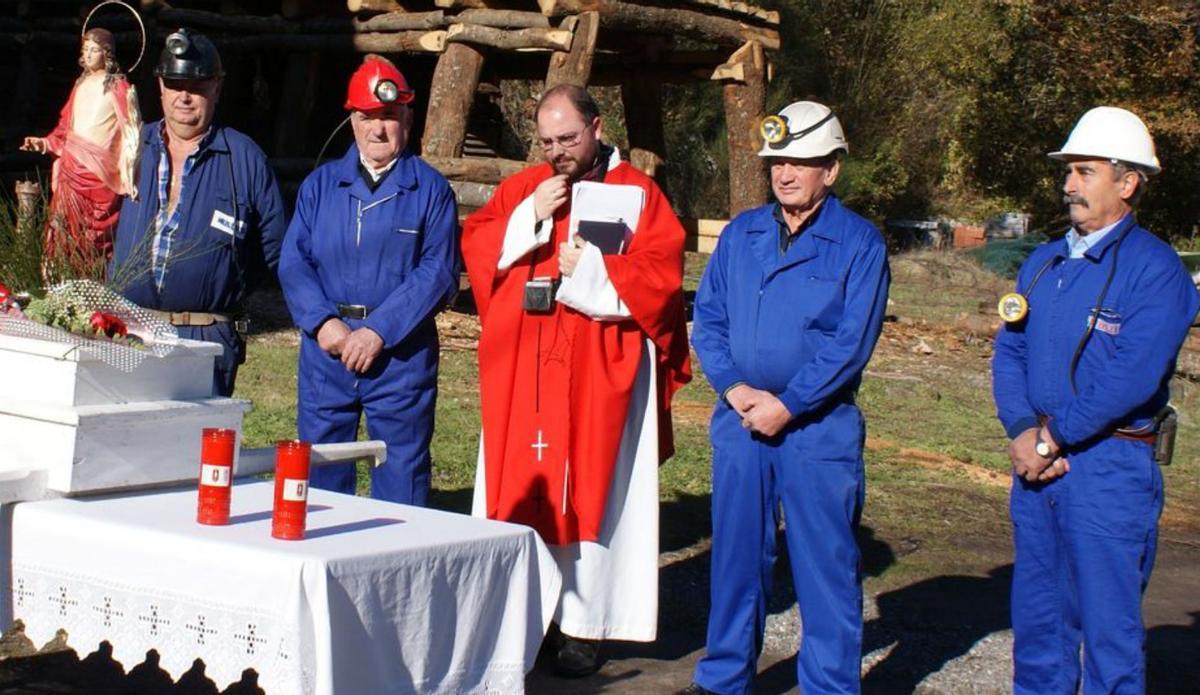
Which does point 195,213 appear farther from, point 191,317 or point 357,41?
point 357,41

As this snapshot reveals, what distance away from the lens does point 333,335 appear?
581 cm

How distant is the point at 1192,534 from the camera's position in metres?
9.09

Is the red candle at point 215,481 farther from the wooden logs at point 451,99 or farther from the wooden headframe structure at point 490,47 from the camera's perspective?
the wooden logs at point 451,99

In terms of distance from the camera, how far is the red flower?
170 inches

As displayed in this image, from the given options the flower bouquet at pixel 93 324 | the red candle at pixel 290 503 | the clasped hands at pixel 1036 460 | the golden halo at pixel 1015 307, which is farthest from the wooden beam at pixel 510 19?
the red candle at pixel 290 503

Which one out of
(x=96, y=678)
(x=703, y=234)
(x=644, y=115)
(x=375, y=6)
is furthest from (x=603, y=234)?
(x=644, y=115)

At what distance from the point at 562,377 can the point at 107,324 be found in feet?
5.97

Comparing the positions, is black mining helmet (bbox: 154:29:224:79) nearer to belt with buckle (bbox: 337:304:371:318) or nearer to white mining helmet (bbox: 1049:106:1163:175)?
belt with buckle (bbox: 337:304:371:318)

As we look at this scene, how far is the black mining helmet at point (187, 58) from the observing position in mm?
5633

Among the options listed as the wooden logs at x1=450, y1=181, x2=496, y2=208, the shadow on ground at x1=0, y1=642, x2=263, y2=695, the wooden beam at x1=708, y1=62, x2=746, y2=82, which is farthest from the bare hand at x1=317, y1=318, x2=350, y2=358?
the wooden beam at x1=708, y1=62, x2=746, y2=82

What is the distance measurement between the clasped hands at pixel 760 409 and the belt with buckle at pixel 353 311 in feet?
4.78

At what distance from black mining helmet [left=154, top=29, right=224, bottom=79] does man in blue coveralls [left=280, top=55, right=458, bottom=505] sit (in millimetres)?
518

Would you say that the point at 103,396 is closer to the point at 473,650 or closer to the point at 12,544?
the point at 12,544

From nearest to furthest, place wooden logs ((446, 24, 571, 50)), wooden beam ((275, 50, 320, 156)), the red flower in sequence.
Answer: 1. the red flower
2. wooden logs ((446, 24, 571, 50))
3. wooden beam ((275, 50, 320, 156))
